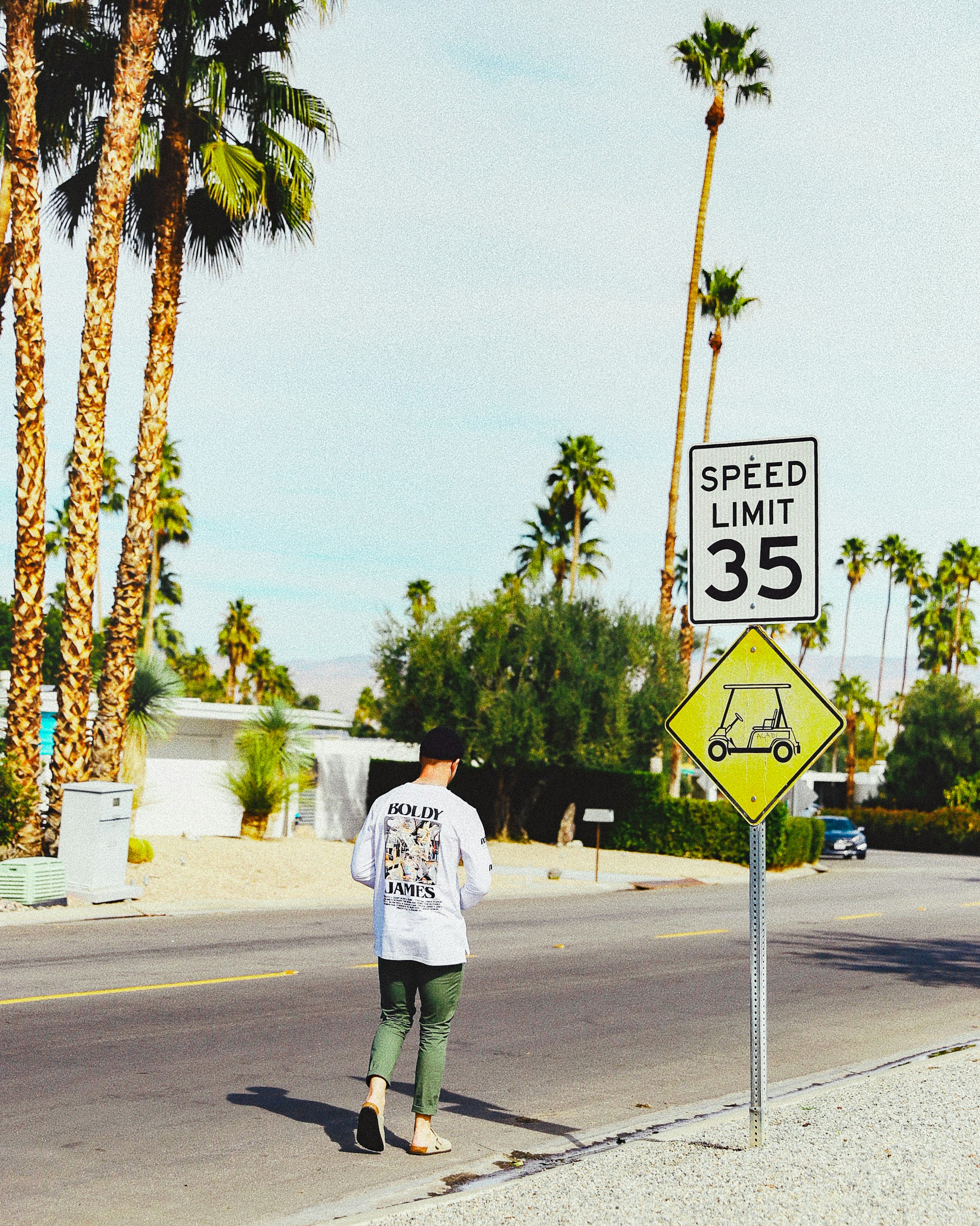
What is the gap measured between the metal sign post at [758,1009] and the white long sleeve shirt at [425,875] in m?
1.19

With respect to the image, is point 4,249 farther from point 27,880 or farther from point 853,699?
point 853,699

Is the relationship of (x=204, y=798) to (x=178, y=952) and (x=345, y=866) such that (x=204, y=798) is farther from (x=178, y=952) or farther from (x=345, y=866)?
(x=178, y=952)

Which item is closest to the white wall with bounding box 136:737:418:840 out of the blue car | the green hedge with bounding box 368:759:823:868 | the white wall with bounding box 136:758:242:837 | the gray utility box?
the white wall with bounding box 136:758:242:837

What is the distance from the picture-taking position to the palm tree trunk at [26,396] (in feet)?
62.4

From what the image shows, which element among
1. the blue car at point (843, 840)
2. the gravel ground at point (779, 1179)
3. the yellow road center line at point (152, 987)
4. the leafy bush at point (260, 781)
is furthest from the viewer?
the blue car at point (843, 840)

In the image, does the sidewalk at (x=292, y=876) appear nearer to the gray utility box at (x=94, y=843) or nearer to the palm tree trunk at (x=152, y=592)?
the gray utility box at (x=94, y=843)

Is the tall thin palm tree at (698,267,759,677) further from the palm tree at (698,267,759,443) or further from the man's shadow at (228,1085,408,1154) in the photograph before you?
the man's shadow at (228,1085,408,1154)

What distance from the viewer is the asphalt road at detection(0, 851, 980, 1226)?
6.04 meters

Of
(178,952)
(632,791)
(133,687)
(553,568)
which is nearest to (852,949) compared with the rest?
(178,952)

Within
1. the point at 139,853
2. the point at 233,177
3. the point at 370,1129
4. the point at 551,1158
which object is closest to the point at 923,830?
the point at 139,853

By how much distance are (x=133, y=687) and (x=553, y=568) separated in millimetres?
26622

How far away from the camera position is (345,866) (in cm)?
2498

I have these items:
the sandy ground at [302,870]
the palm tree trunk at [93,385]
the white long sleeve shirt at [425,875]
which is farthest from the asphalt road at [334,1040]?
the palm tree trunk at [93,385]

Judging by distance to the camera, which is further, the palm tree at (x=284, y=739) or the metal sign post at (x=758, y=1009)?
the palm tree at (x=284, y=739)
